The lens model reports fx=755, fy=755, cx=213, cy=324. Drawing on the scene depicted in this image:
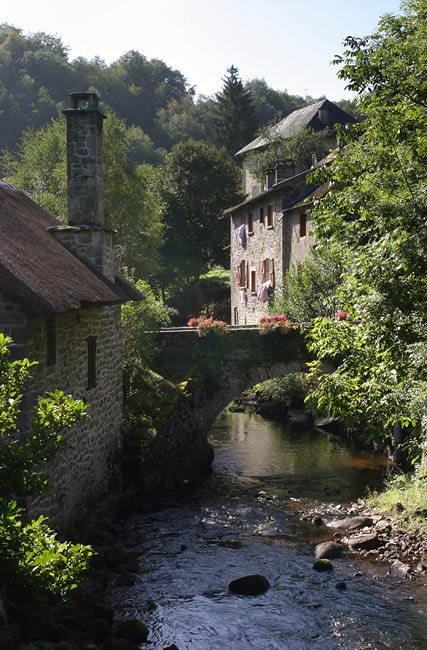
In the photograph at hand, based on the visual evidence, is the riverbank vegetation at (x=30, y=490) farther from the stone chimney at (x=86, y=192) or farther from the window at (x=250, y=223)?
the window at (x=250, y=223)

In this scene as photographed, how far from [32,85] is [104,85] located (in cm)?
1176

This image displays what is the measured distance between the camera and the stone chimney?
16.0 m

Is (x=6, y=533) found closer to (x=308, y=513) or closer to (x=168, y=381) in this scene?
(x=308, y=513)

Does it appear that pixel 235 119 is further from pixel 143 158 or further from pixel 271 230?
pixel 271 230

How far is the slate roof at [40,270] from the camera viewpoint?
33.2 ft

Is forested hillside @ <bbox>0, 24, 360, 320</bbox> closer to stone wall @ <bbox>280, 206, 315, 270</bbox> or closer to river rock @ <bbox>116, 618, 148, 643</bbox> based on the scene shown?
stone wall @ <bbox>280, 206, 315, 270</bbox>

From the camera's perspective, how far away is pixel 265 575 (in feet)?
42.2

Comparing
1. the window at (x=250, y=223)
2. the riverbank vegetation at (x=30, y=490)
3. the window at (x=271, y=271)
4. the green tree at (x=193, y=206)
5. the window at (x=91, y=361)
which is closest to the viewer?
the riverbank vegetation at (x=30, y=490)

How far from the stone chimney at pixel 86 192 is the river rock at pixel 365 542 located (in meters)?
7.41

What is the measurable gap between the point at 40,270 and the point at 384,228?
5.18m

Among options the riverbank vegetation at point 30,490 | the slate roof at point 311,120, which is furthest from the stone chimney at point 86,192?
the slate roof at point 311,120

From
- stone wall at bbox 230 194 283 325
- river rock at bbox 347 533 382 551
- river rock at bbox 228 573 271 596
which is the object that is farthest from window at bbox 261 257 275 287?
river rock at bbox 228 573 271 596

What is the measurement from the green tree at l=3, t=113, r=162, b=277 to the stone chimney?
18.5 meters

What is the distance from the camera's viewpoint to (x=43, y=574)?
24.3ft
